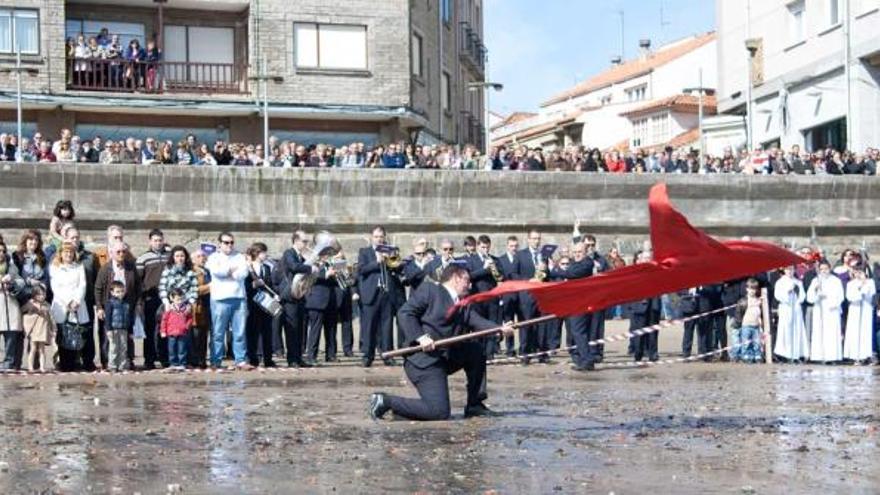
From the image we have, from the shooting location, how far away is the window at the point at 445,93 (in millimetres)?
55438

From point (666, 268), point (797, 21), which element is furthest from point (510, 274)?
point (797, 21)

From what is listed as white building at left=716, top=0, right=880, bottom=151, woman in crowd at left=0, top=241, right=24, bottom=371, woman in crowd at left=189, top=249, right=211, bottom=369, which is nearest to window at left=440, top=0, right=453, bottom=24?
white building at left=716, top=0, right=880, bottom=151

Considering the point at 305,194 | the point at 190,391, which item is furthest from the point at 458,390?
the point at 305,194

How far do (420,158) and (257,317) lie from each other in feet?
41.1

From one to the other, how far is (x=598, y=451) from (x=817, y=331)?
1388 cm

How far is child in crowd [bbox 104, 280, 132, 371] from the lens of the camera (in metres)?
22.1

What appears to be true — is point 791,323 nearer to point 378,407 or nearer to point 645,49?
point 378,407

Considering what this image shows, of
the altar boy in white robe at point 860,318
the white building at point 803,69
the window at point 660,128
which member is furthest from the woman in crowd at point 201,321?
the window at point 660,128

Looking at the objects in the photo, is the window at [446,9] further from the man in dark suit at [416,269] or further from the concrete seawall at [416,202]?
the man in dark suit at [416,269]

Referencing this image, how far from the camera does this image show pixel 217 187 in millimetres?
32938

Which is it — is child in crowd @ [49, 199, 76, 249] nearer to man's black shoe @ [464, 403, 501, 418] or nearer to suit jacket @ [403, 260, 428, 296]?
suit jacket @ [403, 260, 428, 296]

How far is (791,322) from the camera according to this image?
86.1ft

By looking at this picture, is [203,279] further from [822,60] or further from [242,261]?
[822,60]

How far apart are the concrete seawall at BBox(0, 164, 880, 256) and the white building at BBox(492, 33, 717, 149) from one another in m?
40.5
